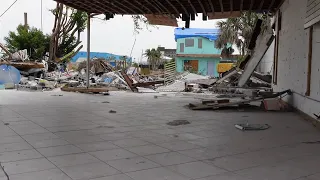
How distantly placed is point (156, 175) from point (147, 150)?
40.7 inches

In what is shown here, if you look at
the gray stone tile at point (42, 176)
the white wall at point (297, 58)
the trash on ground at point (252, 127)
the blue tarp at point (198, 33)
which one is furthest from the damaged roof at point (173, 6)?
the blue tarp at point (198, 33)

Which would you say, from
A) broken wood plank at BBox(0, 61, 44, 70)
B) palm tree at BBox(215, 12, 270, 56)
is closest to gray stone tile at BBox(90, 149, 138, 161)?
broken wood plank at BBox(0, 61, 44, 70)

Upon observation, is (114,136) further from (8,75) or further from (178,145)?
(8,75)

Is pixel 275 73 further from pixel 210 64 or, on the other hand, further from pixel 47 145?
pixel 210 64

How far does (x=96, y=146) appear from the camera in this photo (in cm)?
465

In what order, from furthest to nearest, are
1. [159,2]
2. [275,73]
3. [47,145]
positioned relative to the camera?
[275,73], [159,2], [47,145]

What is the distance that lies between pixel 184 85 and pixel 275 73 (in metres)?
5.57

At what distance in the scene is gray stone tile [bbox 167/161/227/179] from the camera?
3.53m

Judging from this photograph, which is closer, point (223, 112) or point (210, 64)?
point (223, 112)

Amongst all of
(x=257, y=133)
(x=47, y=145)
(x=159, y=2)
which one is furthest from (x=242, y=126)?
(x=159, y=2)

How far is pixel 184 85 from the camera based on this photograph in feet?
54.1

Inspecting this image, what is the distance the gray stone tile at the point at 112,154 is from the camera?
161 inches

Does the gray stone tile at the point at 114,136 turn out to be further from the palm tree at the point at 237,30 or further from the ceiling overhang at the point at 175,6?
the palm tree at the point at 237,30

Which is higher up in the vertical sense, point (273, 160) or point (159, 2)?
point (159, 2)
